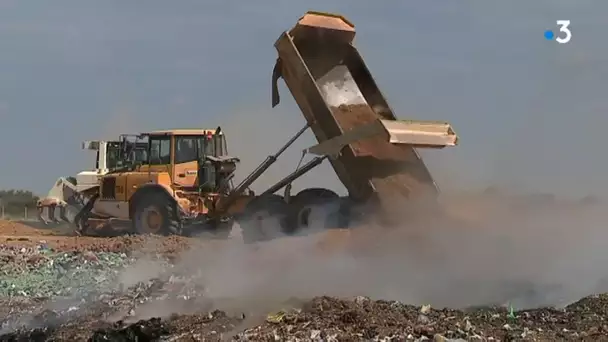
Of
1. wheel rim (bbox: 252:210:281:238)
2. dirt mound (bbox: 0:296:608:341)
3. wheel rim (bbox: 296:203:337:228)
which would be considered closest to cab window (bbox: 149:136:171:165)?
wheel rim (bbox: 252:210:281:238)

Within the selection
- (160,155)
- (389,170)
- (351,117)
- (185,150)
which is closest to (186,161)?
(185,150)

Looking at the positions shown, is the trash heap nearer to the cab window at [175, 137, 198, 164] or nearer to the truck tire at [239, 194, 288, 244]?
the truck tire at [239, 194, 288, 244]

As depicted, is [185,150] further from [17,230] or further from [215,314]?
[215,314]

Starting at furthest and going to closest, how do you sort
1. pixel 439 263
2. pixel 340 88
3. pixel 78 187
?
pixel 78 187
pixel 340 88
pixel 439 263

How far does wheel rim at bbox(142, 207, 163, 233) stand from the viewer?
1572cm

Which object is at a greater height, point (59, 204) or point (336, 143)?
point (59, 204)

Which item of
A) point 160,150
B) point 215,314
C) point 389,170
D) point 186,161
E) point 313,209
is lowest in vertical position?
point 215,314

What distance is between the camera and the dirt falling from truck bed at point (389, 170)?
33.8ft

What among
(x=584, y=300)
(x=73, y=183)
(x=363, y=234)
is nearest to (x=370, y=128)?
(x=363, y=234)

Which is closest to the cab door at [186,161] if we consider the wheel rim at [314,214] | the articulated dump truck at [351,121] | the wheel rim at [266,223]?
the wheel rim at [266,223]

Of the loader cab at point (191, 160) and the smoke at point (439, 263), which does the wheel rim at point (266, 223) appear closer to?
the smoke at point (439, 263)

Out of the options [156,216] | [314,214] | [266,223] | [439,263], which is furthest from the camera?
[156,216]

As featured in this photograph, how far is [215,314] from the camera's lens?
709 centimetres

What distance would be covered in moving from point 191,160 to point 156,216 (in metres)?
1.24
